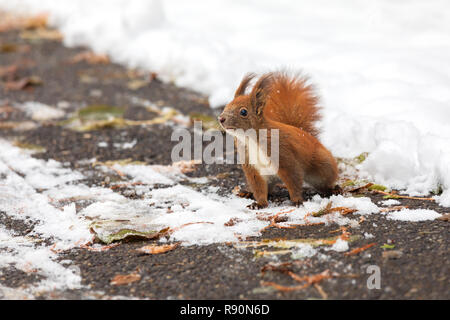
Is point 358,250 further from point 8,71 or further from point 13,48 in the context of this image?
point 13,48

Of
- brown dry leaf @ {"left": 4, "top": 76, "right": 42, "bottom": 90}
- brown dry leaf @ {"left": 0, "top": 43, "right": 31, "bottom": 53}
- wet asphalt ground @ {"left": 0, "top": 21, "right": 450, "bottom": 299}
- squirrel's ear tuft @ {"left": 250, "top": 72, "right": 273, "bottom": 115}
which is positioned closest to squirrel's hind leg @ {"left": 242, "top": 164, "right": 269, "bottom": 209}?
wet asphalt ground @ {"left": 0, "top": 21, "right": 450, "bottom": 299}

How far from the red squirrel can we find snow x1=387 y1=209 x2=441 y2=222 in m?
0.47

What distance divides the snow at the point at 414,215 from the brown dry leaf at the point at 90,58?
14.7 ft

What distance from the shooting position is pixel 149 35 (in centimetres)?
626

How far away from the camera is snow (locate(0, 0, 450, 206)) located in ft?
11.1

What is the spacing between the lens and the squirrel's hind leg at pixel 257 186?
9.68 feet

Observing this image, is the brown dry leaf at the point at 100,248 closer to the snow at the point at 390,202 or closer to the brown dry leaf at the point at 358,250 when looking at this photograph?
the brown dry leaf at the point at 358,250

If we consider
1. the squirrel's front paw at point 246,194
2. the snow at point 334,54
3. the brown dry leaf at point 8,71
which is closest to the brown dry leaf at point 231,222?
the squirrel's front paw at point 246,194

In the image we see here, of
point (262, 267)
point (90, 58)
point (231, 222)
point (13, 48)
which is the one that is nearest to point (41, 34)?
point (13, 48)

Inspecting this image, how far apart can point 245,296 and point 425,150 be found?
163 centimetres

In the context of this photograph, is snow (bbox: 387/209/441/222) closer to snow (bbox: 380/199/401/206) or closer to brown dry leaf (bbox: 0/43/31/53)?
snow (bbox: 380/199/401/206)

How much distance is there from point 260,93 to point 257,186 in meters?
0.51

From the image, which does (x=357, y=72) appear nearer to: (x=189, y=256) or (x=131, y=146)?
(x=131, y=146)

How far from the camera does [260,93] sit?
9.34 feet
